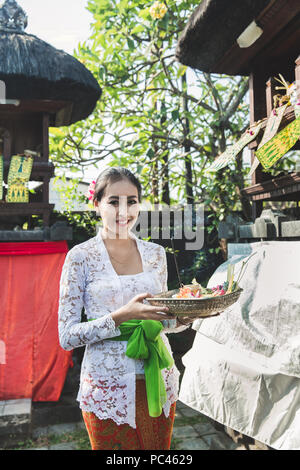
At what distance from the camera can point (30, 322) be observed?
16.5ft

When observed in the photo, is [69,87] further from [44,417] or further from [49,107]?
[44,417]

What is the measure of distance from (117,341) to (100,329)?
16 centimetres

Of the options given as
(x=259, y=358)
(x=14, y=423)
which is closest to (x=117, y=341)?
(x=259, y=358)

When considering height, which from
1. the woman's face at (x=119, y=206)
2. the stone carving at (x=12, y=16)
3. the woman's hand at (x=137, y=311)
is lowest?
the woman's hand at (x=137, y=311)

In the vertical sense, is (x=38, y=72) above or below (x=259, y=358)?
above

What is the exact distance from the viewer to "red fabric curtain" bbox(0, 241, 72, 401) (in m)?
4.93

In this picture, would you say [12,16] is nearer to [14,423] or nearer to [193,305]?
[14,423]

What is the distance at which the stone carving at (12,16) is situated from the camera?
18.6ft

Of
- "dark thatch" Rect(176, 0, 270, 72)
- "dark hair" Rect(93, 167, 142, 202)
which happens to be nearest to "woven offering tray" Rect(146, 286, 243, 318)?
"dark hair" Rect(93, 167, 142, 202)

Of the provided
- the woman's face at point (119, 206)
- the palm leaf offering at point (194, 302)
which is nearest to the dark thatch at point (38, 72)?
the woman's face at point (119, 206)

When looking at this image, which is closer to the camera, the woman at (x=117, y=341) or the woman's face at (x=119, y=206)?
the woman at (x=117, y=341)

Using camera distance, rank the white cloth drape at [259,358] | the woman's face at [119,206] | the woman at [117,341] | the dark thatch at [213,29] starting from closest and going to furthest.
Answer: the woman at [117,341], the woman's face at [119,206], the white cloth drape at [259,358], the dark thatch at [213,29]

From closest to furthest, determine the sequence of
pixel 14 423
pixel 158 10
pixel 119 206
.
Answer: pixel 119 206 → pixel 14 423 → pixel 158 10

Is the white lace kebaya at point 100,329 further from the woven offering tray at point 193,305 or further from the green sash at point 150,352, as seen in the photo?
the woven offering tray at point 193,305
